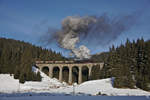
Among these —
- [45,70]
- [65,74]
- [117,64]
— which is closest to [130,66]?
[117,64]

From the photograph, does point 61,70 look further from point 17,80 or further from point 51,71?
point 17,80

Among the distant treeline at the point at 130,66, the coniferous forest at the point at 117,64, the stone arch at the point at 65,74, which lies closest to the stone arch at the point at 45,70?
the stone arch at the point at 65,74

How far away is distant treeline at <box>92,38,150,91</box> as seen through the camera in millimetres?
52781

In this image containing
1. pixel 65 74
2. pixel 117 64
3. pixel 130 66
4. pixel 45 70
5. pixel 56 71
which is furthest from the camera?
pixel 56 71

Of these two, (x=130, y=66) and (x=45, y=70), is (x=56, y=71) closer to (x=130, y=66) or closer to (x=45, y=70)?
(x=45, y=70)

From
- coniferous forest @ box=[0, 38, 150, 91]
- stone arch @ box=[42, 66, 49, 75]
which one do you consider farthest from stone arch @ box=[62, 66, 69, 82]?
coniferous forest @ box=[0, 38, 150, 91]

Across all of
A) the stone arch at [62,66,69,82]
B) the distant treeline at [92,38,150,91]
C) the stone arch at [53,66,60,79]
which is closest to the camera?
the distant treeline at [92,38,150,91]

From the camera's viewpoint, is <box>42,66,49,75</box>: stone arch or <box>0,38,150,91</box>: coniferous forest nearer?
<box>0,38,150,91</box>: coniferous forest

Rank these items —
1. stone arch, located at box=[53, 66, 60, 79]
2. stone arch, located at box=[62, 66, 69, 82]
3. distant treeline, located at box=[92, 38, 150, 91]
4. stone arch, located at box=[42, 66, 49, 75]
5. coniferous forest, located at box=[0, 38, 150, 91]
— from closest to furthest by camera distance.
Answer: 1. distant treeline, located at box=[92, 38, 150, 91]
2. coniferous forest, located at box=[0, 38, 150, 91]
3. stone arch, located at box=[42, 66, 49, 75]
4. stone arch, located at box=[62, 66, 69, 82]
5. stone arch, located at box=[53, 66, 60, 79]

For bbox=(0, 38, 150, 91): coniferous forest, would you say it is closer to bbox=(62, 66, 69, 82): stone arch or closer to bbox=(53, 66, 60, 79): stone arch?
bbox=(62, 66, 69, 82): stone arch

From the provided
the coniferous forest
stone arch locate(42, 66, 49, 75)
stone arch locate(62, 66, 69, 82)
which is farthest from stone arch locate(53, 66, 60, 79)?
the coniferous forest

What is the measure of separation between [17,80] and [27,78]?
3.16 m

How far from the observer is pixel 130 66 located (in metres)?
66.6

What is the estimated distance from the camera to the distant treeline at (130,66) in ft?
173
